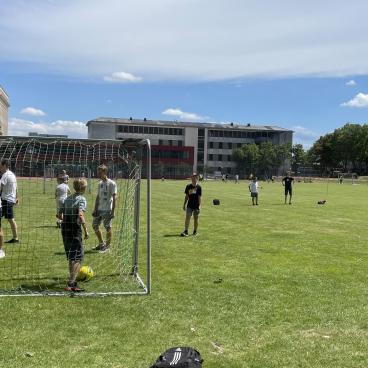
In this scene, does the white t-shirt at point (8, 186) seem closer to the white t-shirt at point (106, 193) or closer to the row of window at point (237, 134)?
the white t-shirt at point (106, 193)

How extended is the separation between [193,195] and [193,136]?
12944cm

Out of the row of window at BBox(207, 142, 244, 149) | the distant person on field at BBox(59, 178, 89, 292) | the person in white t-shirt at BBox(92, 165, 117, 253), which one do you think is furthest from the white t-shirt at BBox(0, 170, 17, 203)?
the row of window at BBox(207, 142, 244, 149)

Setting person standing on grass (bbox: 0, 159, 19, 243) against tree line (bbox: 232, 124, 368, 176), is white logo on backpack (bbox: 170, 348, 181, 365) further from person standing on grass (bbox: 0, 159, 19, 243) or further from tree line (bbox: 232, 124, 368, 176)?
tree line (bbox: 232, 124, 368, 176)

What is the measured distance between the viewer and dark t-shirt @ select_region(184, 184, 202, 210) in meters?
15.5

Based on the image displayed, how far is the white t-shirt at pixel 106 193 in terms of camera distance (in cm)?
1176

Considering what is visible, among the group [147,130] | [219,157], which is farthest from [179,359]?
[219,157]

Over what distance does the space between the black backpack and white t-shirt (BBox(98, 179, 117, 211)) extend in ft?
22.3

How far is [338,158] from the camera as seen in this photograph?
138 metres

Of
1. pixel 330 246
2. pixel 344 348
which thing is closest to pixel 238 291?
pixel 344 348

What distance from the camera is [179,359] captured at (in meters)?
5.00

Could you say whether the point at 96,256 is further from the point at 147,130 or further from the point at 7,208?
the point at 147,130

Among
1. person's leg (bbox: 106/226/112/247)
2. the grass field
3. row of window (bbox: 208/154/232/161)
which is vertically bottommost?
the grass field

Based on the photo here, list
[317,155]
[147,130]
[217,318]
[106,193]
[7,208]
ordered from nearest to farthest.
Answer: [217,318] → [106,193] → [7,208] → [147,130] → [317,155]

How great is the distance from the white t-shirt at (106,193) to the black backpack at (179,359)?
22.3 feet
